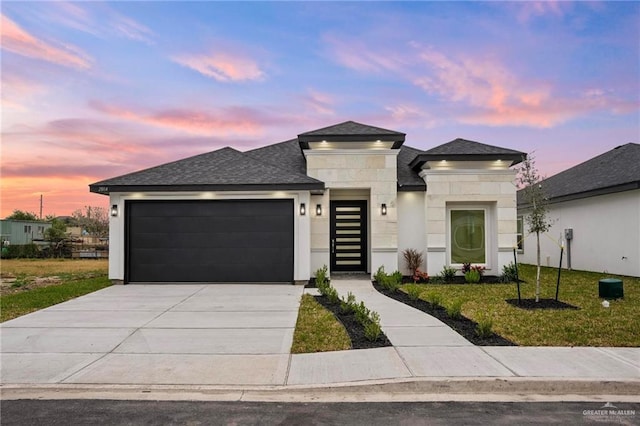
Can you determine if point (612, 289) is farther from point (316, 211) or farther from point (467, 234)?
point (316, 211)

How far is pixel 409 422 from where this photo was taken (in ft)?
12.7

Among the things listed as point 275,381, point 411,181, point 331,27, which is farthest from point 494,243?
point 275,381

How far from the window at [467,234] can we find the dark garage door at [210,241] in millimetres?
5625

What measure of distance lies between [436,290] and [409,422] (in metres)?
7.89

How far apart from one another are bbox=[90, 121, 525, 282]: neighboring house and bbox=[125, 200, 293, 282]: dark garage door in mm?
30

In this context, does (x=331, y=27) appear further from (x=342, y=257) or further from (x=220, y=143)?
(x=220, y=143)

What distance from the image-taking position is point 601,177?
16.6 m

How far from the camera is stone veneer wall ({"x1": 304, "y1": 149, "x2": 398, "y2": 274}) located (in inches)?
530

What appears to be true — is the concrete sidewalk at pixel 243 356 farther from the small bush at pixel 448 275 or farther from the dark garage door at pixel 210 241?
the small bush at pixel 448 275

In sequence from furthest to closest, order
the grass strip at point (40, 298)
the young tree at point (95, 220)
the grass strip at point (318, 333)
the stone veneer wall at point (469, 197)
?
the young tree at point (95, 220) < the stone veneer wall at point (469, 197) < the grass strip at point (40, 298) < the grass strip at point (318, 333)

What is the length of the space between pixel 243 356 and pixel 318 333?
1.50 meters

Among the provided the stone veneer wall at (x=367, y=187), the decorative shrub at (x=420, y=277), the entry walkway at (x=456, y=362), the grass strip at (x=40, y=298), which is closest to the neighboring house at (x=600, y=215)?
the decorative shrub at (x=420, y=277)

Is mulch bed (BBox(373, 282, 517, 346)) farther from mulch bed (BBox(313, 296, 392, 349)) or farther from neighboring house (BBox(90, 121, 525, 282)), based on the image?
neighboring house (BBox(90, 121, 525, 282))

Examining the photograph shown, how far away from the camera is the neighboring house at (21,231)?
1470 inches
